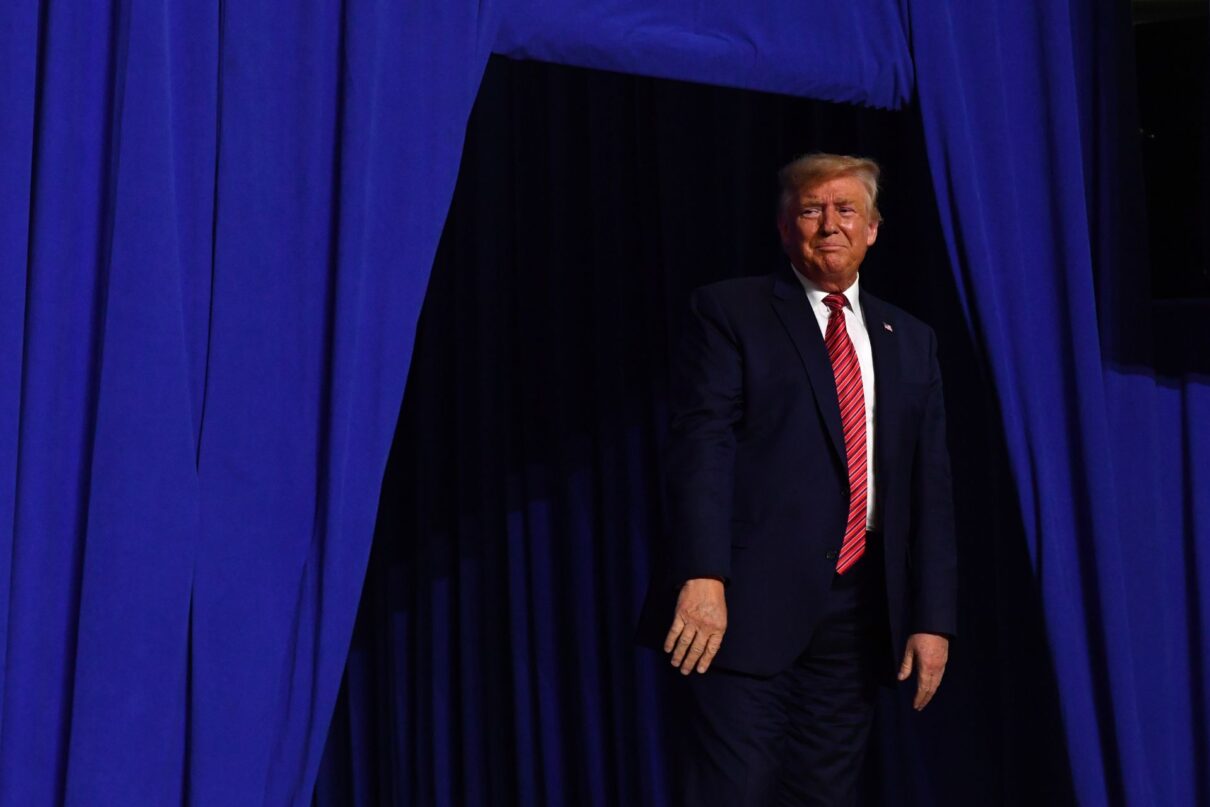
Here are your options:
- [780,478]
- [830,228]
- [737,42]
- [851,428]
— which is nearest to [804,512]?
[780,478]

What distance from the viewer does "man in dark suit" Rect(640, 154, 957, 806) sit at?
2.28 meters

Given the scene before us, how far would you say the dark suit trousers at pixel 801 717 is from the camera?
2.29 m

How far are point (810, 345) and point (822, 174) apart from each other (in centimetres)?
29

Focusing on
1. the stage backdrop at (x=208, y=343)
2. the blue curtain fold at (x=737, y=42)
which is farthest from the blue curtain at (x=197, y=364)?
the blue curtain fold at (x=737, y=42)

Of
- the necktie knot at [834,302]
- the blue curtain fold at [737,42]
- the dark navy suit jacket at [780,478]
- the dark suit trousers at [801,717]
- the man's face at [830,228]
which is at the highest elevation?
the blue curtain fold at [737,42]

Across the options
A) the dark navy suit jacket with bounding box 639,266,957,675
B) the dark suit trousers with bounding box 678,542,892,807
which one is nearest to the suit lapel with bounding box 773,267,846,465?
the dark navy suit jacket with bounding box 639,266,957,675

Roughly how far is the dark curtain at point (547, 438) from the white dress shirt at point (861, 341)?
1092mm

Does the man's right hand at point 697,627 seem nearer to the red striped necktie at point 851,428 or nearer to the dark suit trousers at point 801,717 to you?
the dark suit trousers at point 801,717

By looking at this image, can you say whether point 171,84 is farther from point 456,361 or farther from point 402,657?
point 402,657

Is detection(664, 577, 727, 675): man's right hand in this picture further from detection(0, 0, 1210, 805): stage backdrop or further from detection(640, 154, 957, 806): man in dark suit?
detection(0, 0, 1210, 805): stage backdrop

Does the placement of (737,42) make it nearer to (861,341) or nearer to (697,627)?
(861,341)

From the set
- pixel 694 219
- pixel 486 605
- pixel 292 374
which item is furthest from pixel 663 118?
pixel 292 374

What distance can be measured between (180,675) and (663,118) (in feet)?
7.11

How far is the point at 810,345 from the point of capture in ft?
7.82
